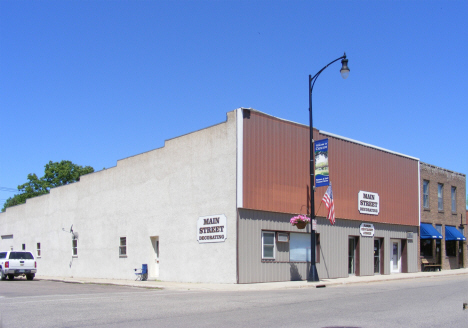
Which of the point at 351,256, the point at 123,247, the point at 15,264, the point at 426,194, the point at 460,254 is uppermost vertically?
the point at 426,194

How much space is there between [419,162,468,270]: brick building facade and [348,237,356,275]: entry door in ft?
25.2

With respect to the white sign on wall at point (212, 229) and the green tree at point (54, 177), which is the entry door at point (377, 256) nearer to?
the white sign on wall at point (212, 229)

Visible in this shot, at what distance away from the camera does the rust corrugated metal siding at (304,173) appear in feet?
75.8

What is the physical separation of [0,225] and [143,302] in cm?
3856

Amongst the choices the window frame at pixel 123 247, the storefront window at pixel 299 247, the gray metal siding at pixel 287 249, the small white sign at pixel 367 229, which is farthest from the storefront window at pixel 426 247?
the window frame at pixel 123 247

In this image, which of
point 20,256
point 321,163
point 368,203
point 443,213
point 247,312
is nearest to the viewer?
point 247,312

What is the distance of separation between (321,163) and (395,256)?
11.8 m

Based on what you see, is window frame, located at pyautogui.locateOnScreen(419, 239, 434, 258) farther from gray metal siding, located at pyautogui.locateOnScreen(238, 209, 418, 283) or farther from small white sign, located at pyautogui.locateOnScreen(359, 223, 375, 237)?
small white sign, located at pyautogui.locateOnScreen(359, 223, 375, 237)

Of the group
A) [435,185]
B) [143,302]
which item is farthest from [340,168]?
[143,302]

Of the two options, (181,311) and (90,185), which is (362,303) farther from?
(90,185)

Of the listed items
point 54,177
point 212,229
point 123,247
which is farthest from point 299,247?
point 54,177

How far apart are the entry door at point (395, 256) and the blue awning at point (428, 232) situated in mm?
2518

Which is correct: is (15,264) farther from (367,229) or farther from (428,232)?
(428,232)

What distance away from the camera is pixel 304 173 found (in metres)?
25.5
